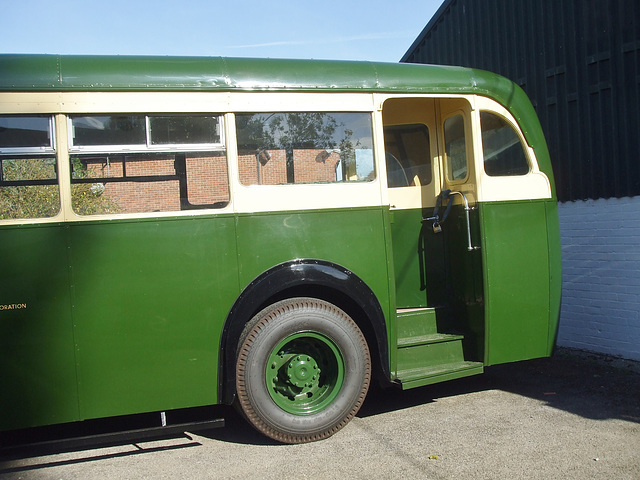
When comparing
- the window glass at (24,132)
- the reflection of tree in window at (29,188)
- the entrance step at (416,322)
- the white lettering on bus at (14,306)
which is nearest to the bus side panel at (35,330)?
the white lettering on bus at (14,306)

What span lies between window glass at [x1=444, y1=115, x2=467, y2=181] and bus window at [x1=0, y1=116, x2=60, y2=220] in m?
3.41

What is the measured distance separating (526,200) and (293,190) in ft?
7.10

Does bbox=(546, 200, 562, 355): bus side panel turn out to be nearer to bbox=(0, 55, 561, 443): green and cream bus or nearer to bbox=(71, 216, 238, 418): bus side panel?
bbox=(0, 55, 561, 443): green and cream bus

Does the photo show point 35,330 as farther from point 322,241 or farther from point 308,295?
point 322,241

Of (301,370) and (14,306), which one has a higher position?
(14,306)

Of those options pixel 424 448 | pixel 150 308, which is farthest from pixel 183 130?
pixel 424 448

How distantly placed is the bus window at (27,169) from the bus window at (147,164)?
5.8 inches

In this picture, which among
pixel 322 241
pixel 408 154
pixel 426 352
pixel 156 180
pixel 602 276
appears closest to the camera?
pixel 156 180

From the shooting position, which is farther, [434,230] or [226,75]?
[434,230]

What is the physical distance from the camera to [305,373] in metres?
4.95

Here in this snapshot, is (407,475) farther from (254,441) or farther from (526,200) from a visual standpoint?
(526,200)

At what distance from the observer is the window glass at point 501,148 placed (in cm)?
555

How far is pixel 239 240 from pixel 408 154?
2.16 meters

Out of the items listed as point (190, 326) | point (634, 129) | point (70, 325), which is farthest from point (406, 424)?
point (634, 129)
